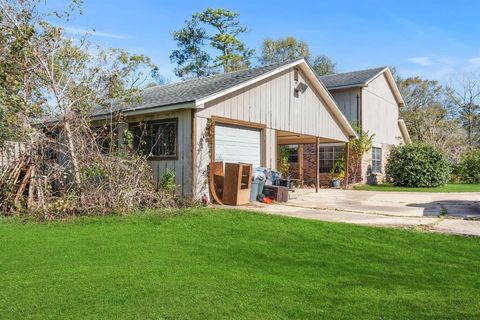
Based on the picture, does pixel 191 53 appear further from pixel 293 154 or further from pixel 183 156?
pixel 183 156

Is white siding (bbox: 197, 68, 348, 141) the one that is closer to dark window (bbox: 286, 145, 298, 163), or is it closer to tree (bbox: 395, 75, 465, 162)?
dark window (bbox: 286, 145, 298, 163)

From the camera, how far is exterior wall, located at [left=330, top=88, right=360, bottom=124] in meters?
20.4

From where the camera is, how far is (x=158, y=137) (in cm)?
1077

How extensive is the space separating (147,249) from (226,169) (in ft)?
16.0

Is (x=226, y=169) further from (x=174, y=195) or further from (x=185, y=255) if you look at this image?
(x=185, y=255)

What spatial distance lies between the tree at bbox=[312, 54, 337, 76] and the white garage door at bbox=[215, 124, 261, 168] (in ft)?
102

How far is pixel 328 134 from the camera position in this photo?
1599 cm

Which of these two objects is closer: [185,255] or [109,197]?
[185,255]

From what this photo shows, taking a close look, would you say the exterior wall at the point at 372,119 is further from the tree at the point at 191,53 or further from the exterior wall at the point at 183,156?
the tree at the point at 191,53

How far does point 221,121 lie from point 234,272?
6592 millimetres

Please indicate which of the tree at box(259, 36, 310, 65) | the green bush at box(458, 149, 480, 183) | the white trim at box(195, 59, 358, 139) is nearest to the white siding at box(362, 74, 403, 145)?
the green bush at box(458, 149, 480, 183)

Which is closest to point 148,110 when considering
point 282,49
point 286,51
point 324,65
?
point 286,51

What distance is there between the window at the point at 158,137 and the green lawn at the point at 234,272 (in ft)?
11.9

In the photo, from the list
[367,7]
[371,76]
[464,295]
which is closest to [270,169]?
[367,7]
